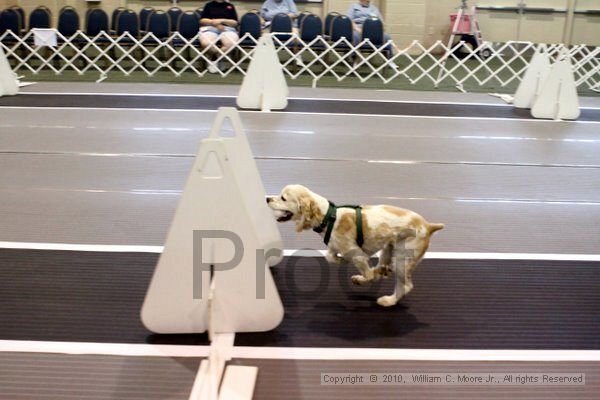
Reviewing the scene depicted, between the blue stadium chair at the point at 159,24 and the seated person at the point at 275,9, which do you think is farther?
the seated person at the point at 275,9

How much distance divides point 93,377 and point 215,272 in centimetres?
58

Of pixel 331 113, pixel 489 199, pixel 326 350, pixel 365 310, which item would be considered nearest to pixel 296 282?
pixel 365 310

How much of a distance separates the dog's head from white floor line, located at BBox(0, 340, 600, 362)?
55 centimetres

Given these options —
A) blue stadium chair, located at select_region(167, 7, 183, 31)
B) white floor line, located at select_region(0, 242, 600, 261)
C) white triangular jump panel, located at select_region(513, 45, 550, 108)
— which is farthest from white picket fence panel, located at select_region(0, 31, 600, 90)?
white floor line, located at select_region(0, 242, 600, 261)

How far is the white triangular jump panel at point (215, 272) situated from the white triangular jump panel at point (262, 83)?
183 inches

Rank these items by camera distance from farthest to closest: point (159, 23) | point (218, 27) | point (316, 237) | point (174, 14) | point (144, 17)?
point (144, 17), point (174, 14), point (159, 23), point (218, 27), point (316, 237)

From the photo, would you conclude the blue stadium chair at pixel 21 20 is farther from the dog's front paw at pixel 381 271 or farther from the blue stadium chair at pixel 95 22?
the dog's front paw at pixel 381 271

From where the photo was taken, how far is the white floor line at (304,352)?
227cm

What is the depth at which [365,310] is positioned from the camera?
8.63 ft

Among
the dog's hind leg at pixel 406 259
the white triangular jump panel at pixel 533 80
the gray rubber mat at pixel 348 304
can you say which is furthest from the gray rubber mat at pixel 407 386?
the white triangular jump panel at pixel 533 80

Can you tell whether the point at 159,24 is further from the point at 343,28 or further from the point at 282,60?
the point at 343,28

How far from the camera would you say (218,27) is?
958cm

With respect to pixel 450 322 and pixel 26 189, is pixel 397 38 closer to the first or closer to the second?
pixel 26 189

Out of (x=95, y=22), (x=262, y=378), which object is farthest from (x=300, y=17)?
(x=262, y=378)
